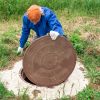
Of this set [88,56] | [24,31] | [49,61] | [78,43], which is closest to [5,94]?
[49,61]

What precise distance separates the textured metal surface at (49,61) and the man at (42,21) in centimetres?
21

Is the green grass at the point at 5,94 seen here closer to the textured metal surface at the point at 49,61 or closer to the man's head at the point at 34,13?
the textured metal surface at the point at 49,61

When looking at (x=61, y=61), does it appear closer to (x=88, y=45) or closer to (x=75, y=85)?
(x=75, y=85)

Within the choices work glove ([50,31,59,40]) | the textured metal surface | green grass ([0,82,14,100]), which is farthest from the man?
green grass ([0,82,14,100])

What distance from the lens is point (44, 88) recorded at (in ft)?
21.6

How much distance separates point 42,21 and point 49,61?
2.43ft

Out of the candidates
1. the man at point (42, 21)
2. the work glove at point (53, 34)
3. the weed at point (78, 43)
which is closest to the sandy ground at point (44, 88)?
the weed at point (78, 43)

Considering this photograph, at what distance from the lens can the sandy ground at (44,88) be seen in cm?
645

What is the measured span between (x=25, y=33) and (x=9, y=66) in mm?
733

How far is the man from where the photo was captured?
6.36 metres

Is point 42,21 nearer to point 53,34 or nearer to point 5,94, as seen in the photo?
point 53,34

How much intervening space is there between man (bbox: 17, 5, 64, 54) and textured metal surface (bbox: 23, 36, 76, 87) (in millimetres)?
206

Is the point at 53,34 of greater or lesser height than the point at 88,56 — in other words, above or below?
above

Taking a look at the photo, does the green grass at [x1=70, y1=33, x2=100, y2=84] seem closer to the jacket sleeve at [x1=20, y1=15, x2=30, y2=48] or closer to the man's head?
the jacket sleeve at [x1=20, y1=15, x2=30, y2=48]
